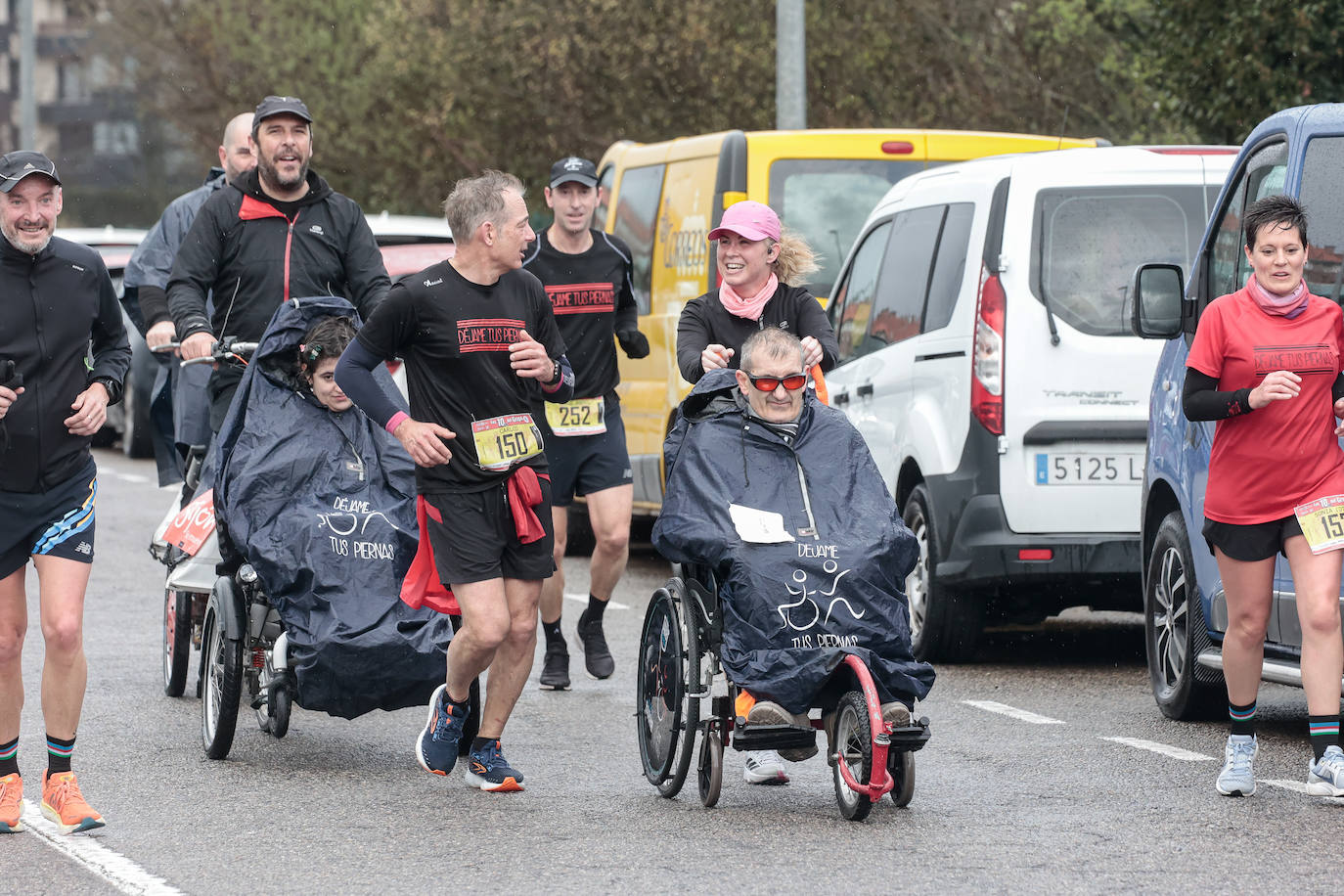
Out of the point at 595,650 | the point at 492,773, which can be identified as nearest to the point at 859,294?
the point at 595,650

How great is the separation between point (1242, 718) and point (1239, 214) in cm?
201

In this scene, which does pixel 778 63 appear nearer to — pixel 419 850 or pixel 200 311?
pixel 200 311

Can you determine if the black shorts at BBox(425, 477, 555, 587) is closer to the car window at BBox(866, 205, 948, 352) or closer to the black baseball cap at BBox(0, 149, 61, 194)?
the black baseball cap at BBox(0, 149, 61, 194)

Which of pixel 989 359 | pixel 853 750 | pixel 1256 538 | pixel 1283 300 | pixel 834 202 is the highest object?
pixel 834 202

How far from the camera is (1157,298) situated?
8211mm

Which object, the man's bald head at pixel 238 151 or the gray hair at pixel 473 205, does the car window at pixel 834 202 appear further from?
the gray hair at pixel 473 205

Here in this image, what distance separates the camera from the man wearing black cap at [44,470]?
677cm

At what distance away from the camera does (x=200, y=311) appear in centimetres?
883

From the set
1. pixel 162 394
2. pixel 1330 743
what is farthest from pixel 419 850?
pixel 162 394

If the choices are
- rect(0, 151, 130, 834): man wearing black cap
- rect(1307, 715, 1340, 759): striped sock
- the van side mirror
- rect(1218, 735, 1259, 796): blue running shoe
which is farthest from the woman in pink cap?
→ rect(0, 151, 130, 834): man wearing black cap

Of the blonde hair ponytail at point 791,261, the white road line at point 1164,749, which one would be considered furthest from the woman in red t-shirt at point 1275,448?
the blonde hair ponytail at point 791,261

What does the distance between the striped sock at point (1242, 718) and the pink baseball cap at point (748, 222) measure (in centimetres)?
230

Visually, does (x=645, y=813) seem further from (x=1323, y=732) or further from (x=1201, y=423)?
(x=1201, y=423)

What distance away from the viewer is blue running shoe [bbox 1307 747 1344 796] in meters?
6.95
